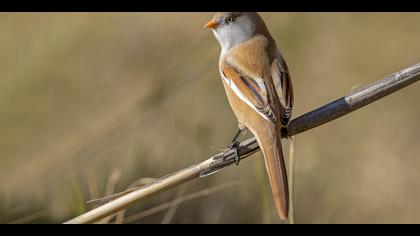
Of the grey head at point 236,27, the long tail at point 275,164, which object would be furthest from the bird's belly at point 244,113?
the grey head at point 236,27

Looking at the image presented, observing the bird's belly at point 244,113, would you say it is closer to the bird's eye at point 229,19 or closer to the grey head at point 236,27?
the grey head at point 236,27

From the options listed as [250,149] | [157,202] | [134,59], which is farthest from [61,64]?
[250,149]

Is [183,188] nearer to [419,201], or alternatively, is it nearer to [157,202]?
[157,202]

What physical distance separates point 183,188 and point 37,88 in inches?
103

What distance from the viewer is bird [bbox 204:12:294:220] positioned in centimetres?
403

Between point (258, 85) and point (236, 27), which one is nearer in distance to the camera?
point (258, 85)

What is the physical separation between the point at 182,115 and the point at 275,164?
3.55m

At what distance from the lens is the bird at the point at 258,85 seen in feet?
13.2

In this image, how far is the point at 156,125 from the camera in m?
7.17

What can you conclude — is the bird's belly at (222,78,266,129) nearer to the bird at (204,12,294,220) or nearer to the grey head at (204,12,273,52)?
the bird at (204,12,294,220)

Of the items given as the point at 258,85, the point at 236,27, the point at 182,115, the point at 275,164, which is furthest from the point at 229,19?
the point at 182,115

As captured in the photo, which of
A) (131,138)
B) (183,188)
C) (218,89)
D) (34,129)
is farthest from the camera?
(218,89)

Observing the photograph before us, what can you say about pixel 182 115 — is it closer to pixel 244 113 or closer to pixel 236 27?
pixel 236 27

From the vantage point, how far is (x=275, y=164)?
3.96m
